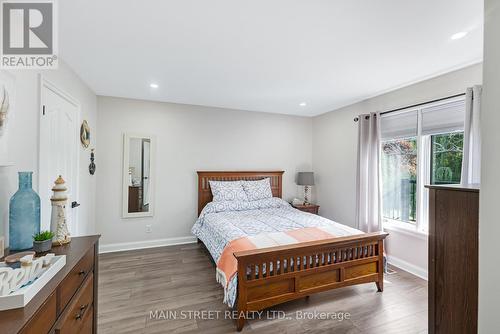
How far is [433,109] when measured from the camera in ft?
9.03

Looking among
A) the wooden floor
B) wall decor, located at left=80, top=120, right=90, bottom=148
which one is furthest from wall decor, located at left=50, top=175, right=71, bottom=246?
wall decor, located at left=80, top=120, right=90, bottom=148

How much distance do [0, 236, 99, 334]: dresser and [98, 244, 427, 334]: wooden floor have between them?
63 centimetres

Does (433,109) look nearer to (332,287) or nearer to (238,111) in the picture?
(332,287)

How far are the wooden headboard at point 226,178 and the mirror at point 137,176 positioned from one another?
807 mm

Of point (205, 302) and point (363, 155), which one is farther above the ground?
point (363, 155)

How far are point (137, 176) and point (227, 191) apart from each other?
1505 millimetres

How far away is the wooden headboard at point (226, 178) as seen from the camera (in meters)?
3.95

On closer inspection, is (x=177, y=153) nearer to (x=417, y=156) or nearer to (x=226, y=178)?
(x=226, y=178)

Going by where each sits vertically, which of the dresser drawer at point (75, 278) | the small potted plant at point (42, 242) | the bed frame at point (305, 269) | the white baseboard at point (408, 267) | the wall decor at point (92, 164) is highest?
the wall decor at point (92, 164)

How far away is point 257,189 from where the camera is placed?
409cm

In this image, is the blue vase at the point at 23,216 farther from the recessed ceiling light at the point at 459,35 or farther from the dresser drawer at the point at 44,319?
the recessed ceiling light at the point at 459,35

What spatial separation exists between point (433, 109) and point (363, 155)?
3.38 feet

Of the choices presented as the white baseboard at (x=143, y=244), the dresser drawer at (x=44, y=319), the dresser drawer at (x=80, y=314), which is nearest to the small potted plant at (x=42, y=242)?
the dresser drawer at (x=80, y=314)

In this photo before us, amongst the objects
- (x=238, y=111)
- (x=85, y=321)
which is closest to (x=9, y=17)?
(x=85, y=321)
